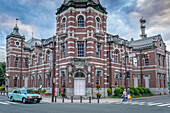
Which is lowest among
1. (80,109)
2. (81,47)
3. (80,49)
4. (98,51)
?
(80,109)

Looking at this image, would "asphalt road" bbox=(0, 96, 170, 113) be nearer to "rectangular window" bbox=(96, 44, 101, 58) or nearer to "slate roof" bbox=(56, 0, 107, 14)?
"rectangular window" bbox=(96, 44, 101, 58)

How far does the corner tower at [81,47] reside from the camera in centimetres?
2734

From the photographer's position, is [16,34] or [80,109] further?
[16,34]

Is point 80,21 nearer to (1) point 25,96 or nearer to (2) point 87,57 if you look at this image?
(2) point 87,57

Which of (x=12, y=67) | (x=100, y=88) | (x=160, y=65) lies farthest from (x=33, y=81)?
(x=160, y=65)

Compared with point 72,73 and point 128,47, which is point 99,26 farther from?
point 128,47

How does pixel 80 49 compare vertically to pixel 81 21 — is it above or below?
below

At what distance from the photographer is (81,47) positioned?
28797 mm

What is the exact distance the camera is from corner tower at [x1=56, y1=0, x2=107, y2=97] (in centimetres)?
2734

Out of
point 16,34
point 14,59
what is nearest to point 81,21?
point 14,59

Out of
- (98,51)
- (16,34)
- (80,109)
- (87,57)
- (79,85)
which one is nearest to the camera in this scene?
(80,109)

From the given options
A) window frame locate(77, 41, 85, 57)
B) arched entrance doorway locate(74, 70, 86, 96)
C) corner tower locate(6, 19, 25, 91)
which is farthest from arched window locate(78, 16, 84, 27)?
corner tower locate(6, 19, 25, 91)

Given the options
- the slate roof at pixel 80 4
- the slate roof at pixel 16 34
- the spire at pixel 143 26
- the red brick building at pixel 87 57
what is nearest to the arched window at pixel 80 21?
the red brick building at pixel 87 57

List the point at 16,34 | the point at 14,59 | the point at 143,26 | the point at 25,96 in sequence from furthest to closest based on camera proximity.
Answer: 1. the point at 143,26
2. the point at 16,34
3. the point at 14,59
4. the point at 25,96
